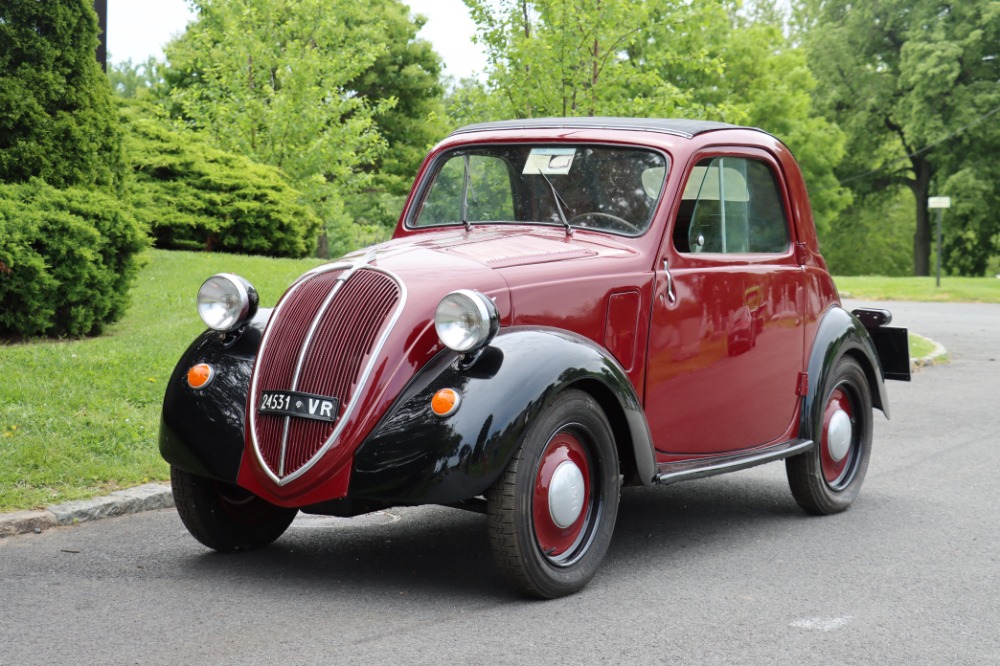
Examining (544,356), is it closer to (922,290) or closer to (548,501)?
(548,501)

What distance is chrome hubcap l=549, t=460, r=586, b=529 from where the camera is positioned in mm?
4660

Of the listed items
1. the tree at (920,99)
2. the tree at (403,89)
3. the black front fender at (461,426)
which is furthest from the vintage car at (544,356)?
the tree at (920,99)

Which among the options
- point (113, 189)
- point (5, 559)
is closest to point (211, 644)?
point (5, 559)

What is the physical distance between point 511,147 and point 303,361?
1884 mm

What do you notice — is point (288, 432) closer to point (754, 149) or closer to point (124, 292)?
point (754, 149)

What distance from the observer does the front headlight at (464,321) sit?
14.6ft

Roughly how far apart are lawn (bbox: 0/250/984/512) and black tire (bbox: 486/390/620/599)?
2799 millimetres

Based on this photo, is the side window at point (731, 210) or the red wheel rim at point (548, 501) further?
the side window at point (731, 210)

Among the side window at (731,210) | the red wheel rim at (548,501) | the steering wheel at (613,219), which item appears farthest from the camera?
the side window at (731,210)

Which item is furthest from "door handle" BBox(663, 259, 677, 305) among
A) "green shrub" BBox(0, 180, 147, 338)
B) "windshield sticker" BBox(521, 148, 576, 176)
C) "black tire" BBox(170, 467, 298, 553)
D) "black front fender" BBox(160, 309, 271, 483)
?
"green shrub" BBox(0, 180, 147, 338)

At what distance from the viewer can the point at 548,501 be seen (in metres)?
4.64

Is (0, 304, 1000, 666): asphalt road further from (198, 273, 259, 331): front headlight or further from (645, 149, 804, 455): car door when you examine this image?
(198, 273, 259, 331): front headlight

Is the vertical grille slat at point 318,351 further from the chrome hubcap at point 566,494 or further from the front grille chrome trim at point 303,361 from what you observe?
the chrome hubcap at point 566,494

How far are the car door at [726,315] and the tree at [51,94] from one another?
6717 millimetres
